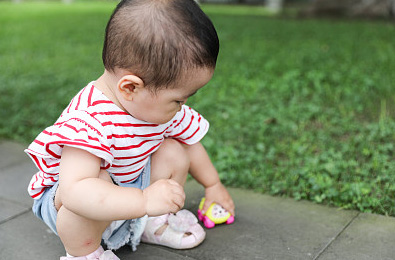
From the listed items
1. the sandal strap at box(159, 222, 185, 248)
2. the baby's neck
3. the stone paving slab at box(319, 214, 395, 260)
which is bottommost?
the sandal strap at box(159, 222, 185, 248)

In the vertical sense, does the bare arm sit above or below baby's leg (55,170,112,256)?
above

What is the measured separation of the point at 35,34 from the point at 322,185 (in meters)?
6.60

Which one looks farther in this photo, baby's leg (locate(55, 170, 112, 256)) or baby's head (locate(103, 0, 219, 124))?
baby's leg (locate(55, 170, 112, 256))

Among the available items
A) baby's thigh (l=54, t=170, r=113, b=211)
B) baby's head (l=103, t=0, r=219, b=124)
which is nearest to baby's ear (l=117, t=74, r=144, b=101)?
baby's head (l=103, t=0, r=219, b=124)

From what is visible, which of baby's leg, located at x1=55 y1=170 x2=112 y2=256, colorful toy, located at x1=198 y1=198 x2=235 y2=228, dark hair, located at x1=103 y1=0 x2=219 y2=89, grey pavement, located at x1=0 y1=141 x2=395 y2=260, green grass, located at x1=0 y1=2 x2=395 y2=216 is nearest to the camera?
dark hair, located at x1=103 y1=0 x2=219 y2=89

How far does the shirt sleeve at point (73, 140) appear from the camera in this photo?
156cm

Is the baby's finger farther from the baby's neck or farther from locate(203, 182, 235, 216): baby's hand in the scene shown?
the baby's neck

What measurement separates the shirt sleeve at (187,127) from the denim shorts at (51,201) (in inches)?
6.4

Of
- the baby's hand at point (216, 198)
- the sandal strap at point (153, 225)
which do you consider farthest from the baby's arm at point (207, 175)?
the sandal strap at point (153, 225)

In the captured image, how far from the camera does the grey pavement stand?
191cm

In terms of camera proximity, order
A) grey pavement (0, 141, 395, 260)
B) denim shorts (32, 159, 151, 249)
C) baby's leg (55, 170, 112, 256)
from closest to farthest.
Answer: baby's leg (55, 170, 112, 256)
denim shorts (32, 159, 151, 249)
grey pavement (0, 141, 395, 260)

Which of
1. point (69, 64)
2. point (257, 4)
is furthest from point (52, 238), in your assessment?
point (257, 4)

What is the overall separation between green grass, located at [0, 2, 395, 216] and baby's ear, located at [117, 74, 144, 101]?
111 cm

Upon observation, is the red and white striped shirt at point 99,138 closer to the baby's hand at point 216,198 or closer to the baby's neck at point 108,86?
the baby's neck at point 108,86
